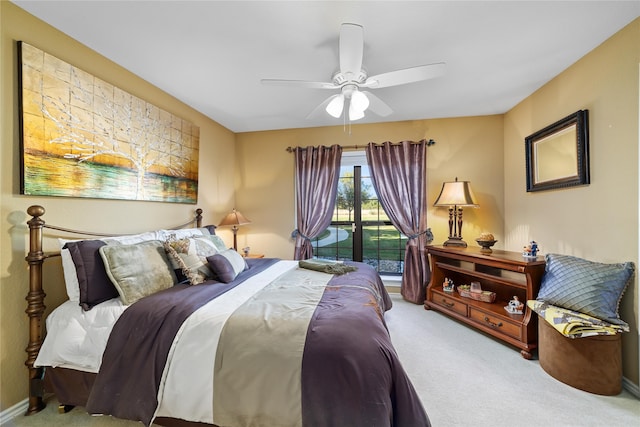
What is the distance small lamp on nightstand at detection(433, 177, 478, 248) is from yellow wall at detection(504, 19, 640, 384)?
687 millimetres

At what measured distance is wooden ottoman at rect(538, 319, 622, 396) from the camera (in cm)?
172

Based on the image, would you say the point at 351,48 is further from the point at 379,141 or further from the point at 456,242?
the point at 456,242

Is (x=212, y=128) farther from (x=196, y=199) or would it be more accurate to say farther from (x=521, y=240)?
(x=521, y=240)

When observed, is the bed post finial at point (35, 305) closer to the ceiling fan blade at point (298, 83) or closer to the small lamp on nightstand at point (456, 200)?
the ceiling fan blade at point (298, 83)

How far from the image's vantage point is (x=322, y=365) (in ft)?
3.75

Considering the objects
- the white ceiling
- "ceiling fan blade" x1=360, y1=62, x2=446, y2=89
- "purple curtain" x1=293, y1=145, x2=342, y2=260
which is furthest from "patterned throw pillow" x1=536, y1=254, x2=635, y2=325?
"purple curtain" x1=293, y1=145, x2=342, y2=260

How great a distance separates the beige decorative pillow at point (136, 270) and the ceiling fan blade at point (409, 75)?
205 centimetres

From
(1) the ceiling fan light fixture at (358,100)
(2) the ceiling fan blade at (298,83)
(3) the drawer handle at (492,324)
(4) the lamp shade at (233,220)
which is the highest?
(2) the ceiling fan blade at (298,83)

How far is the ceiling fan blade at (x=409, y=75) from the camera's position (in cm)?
170

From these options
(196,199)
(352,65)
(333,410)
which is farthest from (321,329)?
(196,199)

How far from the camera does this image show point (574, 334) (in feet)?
5.55

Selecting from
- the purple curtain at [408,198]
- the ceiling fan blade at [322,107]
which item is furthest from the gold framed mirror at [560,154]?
the ceiling fan blade at [322,107]

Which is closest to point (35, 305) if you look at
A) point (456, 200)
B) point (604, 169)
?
point (456, 200)

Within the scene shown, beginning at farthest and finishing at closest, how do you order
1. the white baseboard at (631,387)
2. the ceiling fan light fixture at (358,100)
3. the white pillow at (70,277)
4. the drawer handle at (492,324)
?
the drawer handle at (492,324)
the ceiling fan light fixture at (358,100)
the white baseboard at (631,387)
the white pillow at (70,277)
